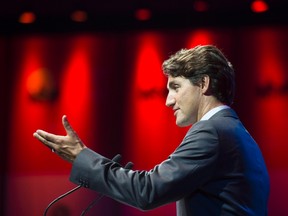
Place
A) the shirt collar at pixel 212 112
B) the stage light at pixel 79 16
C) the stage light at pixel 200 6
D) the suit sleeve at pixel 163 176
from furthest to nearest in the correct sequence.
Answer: the stage light at pixel 79 16 < the stage light at pixel 200 6 < the shirt collar at pixel 212 112 < the suit sleeve at pixel 163 176

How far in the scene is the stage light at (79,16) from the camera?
4312 mm

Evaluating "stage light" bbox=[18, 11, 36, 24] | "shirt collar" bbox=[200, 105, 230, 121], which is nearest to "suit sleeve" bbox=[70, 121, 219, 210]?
"shirt collar" bbox=[200, 105, 230, 121]

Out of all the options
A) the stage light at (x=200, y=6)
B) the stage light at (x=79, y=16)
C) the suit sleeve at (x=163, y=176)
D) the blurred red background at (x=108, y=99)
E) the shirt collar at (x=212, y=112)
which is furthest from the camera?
the stage light at (x=79, y=16)

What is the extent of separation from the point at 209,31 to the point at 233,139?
9.26 ft

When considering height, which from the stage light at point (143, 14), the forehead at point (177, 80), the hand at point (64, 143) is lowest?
the hand at point (64, 143)

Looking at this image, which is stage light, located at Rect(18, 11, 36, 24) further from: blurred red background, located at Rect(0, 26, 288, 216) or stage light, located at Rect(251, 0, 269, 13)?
stage light, located at Rect(251, 0, 269, 13)

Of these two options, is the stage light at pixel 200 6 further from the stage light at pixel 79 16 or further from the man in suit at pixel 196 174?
the man in suit at pixel 196 174

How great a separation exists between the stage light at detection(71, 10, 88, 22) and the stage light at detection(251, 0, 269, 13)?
1382mm

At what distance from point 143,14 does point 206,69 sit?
8.80 feet

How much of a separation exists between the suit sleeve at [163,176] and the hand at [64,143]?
0.17 feet

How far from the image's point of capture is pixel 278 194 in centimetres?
386

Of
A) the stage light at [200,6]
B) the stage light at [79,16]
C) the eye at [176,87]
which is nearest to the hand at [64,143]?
the eye at [176,87]

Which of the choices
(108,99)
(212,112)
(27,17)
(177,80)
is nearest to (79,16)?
(27,17)

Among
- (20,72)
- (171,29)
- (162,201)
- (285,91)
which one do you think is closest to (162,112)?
(171,29)
